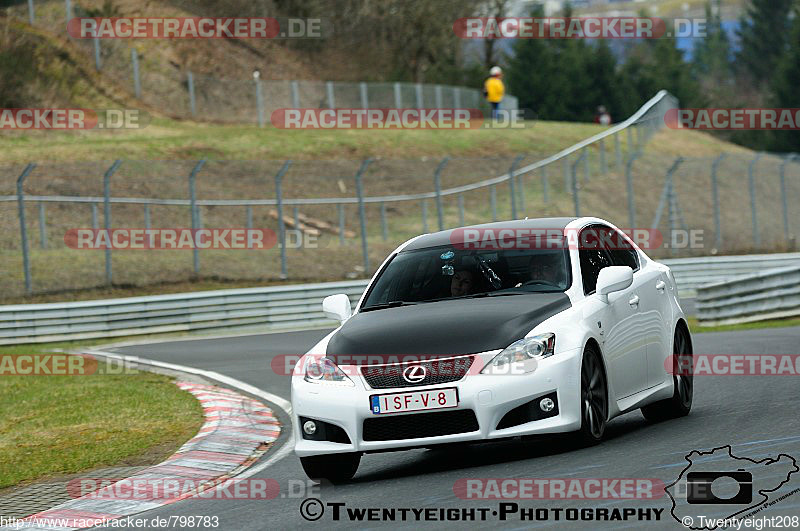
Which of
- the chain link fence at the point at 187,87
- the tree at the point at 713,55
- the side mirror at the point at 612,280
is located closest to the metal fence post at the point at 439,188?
the side mirror at the point at 612,280

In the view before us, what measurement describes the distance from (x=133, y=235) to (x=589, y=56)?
4819 centimetres

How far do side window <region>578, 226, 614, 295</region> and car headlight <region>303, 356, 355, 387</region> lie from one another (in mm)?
1785

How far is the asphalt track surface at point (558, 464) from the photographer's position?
23.4 feet

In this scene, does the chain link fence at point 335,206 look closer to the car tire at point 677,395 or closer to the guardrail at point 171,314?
the guardrail at point 171,314

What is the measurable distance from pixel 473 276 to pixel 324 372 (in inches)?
53.9

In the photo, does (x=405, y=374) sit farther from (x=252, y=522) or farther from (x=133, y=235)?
(x=133, y=235)

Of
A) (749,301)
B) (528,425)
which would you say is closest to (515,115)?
(749,301)

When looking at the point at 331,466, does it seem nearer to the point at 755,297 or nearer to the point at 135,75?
the point at 755,297

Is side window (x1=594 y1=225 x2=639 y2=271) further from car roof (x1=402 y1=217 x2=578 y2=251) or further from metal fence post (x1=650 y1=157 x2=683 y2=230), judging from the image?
metal fence post (x1=650 y1=157 x2=683 y2=230)

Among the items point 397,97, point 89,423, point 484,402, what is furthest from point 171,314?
point 397,97

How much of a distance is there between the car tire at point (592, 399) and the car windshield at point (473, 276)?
0.66 m

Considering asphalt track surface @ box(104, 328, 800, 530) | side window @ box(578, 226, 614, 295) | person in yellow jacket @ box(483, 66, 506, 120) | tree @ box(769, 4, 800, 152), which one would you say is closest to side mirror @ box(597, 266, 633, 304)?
side window @ box(578, 226, 614, 295)

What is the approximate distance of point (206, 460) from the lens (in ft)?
33.0

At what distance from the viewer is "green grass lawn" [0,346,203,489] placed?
10.4 m
